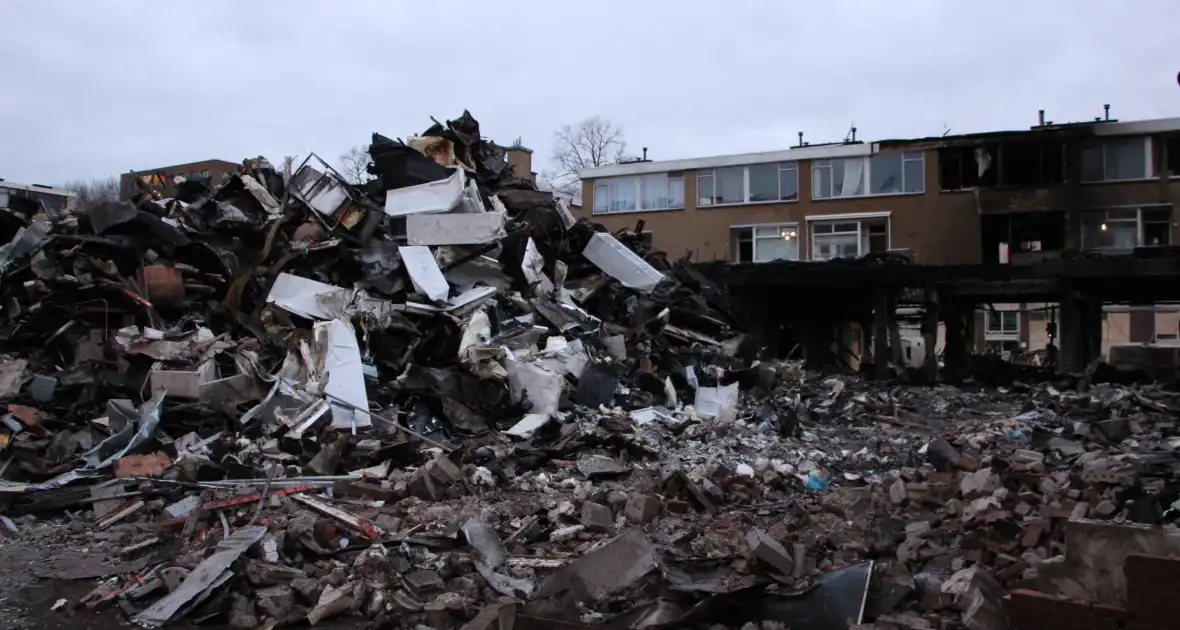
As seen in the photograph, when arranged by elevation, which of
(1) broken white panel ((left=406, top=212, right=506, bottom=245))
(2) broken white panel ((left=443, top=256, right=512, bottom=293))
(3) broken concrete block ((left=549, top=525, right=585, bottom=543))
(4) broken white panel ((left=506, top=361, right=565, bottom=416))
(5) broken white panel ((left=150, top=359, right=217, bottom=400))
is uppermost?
(1) broken white panel ((left=406, top=212, right=506, bottom=245))

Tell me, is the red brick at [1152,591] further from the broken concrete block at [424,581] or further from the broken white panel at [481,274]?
the broken white panel at [481,274]

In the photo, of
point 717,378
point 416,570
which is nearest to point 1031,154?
point 717,378

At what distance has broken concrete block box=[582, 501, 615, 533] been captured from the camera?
6.34 m

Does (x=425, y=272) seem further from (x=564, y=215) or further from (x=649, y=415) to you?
(x=564, y=215)

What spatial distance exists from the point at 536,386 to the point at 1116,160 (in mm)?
24426

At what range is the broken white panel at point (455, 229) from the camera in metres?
13.2

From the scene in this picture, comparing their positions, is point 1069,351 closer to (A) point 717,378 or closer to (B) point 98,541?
(A) point 717,378

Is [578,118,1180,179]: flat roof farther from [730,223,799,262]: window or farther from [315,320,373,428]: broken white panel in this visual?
[315,320,373,428]: broken white panel

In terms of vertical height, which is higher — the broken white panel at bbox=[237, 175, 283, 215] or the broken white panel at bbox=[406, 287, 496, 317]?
the broken white panel at bbox=[237, 175, 283, 215]

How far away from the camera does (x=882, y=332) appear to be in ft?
72.9

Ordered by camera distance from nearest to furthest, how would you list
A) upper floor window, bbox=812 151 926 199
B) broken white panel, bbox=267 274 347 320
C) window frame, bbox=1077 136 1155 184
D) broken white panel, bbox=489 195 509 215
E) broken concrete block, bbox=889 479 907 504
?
1. broken concrete block, bbox=889 479 907 504
2. broken white panel, bbox=267 274 347 320
3. broken white panel, bbox=489 195 509 215
4. window frame, bbox=1077 136 1155 184
5. upper floor window, bbox=812 151 926 199

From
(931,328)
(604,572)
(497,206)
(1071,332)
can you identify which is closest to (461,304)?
(497,206)

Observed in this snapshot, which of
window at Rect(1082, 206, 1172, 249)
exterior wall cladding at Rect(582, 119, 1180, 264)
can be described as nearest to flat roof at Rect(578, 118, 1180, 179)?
exterior wall cladding at Rect(582, 119, 1180, 264)

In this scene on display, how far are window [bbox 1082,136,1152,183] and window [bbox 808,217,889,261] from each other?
6299 mm
